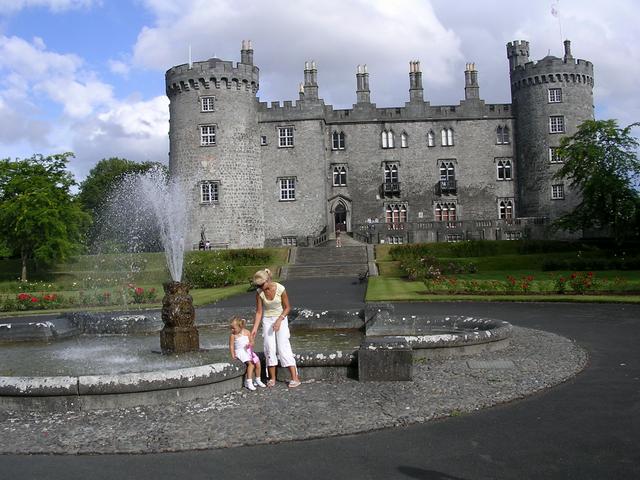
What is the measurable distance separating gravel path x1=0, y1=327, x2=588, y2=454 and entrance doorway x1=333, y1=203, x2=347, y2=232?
42.9 m

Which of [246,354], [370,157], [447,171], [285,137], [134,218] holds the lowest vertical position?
[246,354]

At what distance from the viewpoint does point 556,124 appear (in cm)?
5031

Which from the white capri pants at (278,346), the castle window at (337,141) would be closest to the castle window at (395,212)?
the castle window at (337,141)

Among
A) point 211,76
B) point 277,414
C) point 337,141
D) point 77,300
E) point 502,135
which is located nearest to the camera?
point 277,414

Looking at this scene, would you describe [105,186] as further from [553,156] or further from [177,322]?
[177,322]

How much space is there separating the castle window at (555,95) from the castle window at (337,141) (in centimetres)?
1654

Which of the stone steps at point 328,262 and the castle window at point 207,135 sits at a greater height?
the castle window at point 207,135

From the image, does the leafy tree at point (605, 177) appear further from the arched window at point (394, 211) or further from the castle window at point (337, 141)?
the castle window at point (337, 141)

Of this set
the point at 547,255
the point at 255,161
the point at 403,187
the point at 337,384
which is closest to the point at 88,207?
A: the point at 255,161

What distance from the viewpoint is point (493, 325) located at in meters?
12.9

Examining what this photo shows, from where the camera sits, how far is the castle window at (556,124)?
5012 cm

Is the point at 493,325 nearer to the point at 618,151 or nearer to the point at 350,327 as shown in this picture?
the point at 350,327

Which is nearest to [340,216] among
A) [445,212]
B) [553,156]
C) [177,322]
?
[445,212]

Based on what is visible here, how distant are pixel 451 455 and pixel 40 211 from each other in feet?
126
